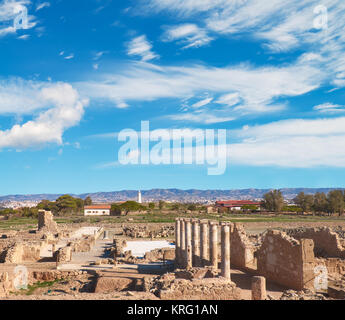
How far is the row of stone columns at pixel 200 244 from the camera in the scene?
601 inches

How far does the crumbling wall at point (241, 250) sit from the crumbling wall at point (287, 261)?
1.17 metres

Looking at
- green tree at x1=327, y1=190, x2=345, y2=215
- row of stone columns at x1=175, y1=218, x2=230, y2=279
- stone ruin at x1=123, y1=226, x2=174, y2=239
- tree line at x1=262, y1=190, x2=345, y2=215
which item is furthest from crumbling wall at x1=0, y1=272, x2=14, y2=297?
tree line at x1=262, y1=190, x2=345, y2=215

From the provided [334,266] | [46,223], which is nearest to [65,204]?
[46,223]

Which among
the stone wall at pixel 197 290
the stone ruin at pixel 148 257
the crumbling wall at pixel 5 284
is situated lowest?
the stone ruin at pixel 148 257

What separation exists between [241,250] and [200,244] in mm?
2514

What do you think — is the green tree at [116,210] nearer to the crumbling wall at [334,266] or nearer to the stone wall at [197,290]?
the crumbling wall at [334,266]

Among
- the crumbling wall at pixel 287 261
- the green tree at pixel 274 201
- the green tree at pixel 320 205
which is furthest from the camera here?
the green tree at pixel 274 201

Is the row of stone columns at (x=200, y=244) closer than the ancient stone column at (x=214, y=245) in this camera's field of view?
Yes

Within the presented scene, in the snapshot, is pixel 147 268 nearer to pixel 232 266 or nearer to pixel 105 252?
pixel 232 266

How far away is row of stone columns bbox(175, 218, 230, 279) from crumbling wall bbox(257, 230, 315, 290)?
2.30m

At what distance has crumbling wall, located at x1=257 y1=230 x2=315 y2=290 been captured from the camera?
14242 mm

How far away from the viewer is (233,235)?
20047mm

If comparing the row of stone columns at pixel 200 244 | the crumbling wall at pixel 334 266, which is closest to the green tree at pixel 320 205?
the row of stone columns at pixel 200 244
